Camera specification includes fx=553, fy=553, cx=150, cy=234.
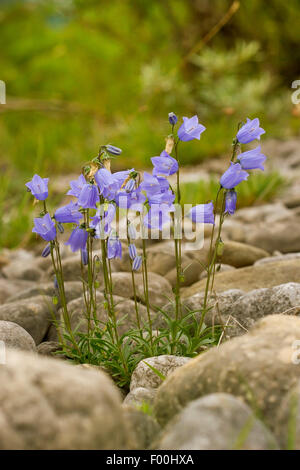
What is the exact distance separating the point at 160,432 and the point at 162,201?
2.29 ft

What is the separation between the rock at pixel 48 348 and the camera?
2.05m

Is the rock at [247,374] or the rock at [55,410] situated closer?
the rock at [55,410]

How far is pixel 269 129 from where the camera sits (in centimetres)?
624

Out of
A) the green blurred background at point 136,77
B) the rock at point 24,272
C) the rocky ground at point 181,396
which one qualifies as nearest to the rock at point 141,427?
the rocky ground at point 181,396

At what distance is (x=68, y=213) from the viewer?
1.78 m

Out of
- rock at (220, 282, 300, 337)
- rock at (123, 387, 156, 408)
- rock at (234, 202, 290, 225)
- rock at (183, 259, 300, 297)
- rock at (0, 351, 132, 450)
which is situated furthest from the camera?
rock at (234, 202, 290, 225)

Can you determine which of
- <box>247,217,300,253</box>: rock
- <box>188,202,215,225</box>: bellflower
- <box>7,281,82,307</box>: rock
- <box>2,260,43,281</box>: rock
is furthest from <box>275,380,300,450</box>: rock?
<box>2,260,43,281</box>: rock

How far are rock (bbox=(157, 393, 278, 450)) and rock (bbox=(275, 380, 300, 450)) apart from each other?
3 cm

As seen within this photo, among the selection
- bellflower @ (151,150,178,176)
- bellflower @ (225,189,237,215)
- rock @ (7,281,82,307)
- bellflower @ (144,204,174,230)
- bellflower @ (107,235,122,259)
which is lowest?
rock @ (7,281,82,307)

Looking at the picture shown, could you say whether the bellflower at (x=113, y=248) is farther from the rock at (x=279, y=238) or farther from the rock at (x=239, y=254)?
the rock at (x=279, y=238)

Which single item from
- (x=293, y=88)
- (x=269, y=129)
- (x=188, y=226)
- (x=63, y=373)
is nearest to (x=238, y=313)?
(x=63, y=373)

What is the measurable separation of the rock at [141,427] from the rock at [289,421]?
287mm

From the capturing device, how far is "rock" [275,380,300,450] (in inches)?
43.8

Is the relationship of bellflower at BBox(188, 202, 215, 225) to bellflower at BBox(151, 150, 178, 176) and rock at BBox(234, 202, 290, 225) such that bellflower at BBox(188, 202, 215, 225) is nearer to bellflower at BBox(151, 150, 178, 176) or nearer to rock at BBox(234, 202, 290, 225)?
bellflower at BBox(151, 150, 178, 176)
